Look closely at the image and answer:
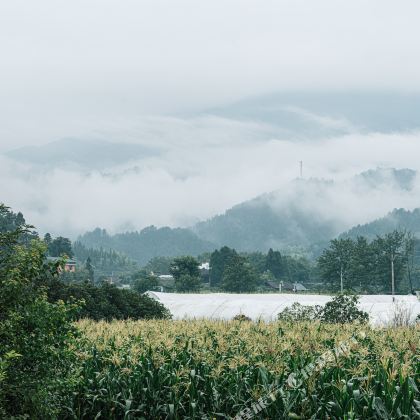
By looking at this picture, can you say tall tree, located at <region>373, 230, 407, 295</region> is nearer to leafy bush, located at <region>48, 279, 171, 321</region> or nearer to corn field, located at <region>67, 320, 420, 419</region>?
leafy bush, located at <region>48, 279, 171, 321</region>

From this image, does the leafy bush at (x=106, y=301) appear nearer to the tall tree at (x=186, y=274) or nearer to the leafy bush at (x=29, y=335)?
the leafy bush at (x=29, y=335)

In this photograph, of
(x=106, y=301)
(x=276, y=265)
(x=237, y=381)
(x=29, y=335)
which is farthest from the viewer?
(x=276, y=265)

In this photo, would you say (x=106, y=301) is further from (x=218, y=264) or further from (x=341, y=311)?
(x=218, y=264)

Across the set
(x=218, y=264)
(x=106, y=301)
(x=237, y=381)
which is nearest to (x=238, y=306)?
(x=106, y=301)

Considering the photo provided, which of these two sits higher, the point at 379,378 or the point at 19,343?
the point at 19,343

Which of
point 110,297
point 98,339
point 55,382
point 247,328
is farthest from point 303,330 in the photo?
point 110,297

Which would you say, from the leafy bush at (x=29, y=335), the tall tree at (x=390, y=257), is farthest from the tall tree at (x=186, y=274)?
the leafy bush at (x=29, y=335)

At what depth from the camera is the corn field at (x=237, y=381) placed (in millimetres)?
8828

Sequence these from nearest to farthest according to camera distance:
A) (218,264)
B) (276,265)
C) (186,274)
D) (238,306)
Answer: (238,306) → (186,274) → (218,264) → (276,265)

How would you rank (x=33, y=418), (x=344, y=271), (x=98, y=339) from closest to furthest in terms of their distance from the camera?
1. (x=33, y=418)
2. (x=98, y=339)
3. (x=344, y=271)

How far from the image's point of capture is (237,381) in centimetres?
991

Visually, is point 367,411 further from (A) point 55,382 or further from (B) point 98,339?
(B) point 98,339

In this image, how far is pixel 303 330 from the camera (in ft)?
53.1

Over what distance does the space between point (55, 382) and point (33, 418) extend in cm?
53
